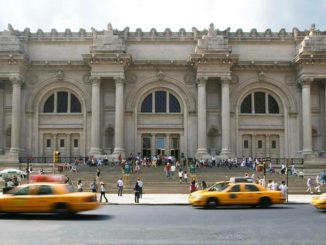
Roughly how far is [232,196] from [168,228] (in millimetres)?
9382

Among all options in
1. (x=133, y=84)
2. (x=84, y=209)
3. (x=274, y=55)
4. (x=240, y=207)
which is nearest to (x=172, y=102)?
(x=133, y=84)

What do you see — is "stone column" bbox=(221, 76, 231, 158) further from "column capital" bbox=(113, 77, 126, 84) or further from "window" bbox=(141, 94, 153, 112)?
"column capital" bbox=(113, 77, 126, 84)

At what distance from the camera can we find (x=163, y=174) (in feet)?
148

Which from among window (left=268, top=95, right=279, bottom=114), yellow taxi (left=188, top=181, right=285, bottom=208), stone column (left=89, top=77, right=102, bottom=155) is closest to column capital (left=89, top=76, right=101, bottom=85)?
stone column (left=89, top=77, right=102, bottom=155)

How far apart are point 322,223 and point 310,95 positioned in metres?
36.8

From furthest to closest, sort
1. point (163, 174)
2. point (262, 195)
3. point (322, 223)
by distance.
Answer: point (163, 174) < point (262, 195) < point (322, 223)

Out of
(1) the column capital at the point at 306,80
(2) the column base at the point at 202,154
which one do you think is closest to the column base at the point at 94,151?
(2) the column base at the point at 202,154

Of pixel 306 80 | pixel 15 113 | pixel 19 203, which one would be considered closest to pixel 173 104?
pixel 306 80

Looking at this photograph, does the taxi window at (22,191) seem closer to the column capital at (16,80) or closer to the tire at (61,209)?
the tire at (61,209)

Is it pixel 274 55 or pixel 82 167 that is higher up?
pixel 274 55

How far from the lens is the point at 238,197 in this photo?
26.6 metres

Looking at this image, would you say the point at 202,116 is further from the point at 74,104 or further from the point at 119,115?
the point at 74,104

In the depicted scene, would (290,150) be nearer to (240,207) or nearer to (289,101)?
(289,101)

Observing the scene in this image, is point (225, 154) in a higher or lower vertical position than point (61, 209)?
higher
